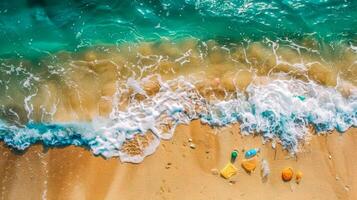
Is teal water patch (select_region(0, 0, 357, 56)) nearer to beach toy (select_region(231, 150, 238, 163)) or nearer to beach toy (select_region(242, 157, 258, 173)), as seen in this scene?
beach toy (select_region(231, 150, 238, 163))

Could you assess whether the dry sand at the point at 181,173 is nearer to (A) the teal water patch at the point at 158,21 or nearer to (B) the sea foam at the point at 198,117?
(B) the sea foam at the point at 198,117

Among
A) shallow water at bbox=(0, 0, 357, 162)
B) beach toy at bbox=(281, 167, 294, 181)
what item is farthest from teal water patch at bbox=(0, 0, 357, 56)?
beach toy at bbox=(281, 167, 294, 181)

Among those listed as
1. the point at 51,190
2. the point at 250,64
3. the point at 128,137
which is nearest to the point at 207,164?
the point at 128,137

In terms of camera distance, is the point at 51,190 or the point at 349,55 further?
the point at 349,55

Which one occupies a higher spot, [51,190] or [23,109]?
[23,109]

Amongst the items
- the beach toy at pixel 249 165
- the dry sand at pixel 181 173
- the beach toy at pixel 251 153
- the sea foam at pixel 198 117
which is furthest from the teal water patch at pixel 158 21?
the beach toy at pixel 249 165

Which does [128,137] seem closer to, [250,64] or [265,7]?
[250,64]
